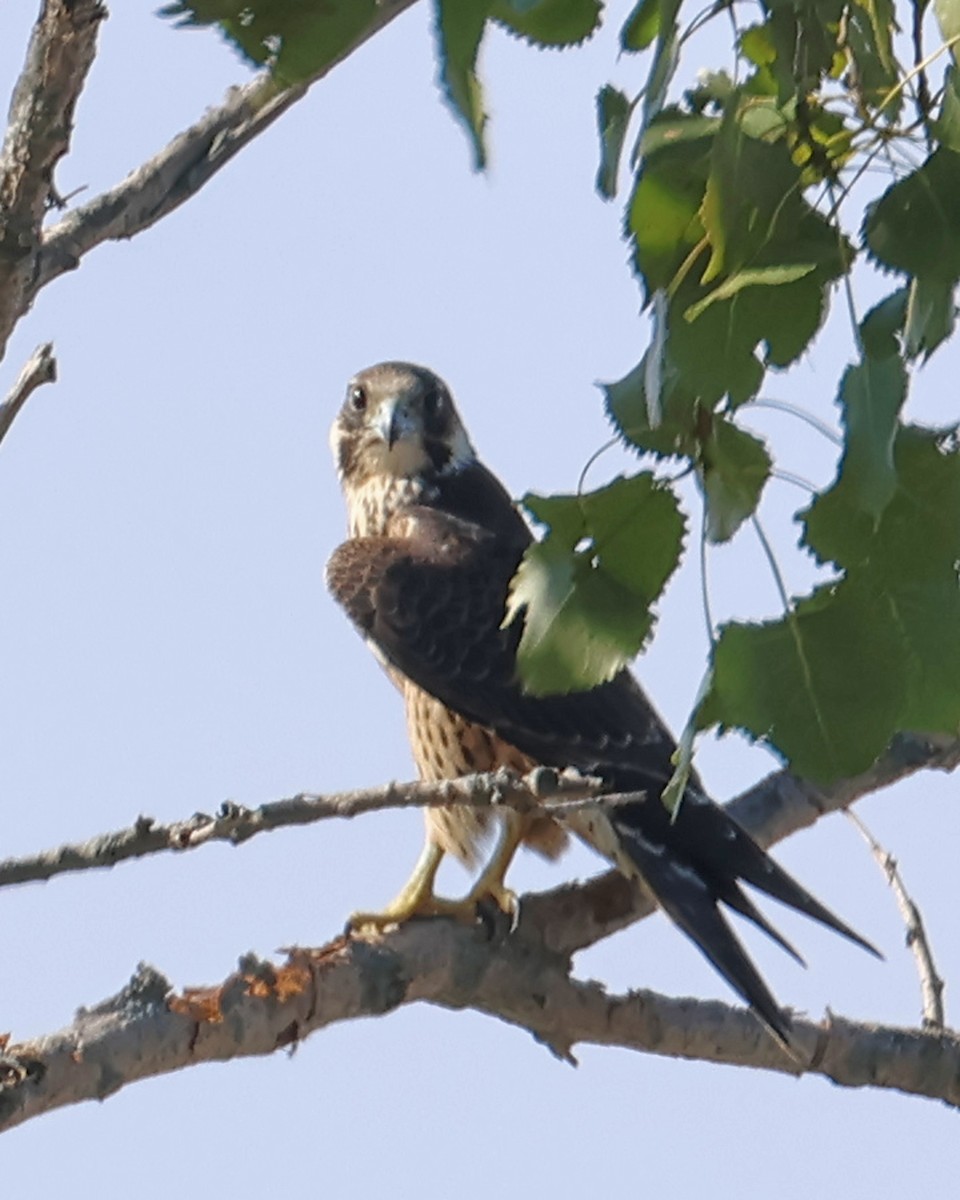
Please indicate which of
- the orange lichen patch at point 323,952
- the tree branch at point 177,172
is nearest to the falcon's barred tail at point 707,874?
the orange lichen patch at point 323,952

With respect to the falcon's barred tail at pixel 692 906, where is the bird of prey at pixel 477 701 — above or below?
above

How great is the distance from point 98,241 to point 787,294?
1864mm

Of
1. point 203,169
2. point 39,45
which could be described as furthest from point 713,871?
point 39,45

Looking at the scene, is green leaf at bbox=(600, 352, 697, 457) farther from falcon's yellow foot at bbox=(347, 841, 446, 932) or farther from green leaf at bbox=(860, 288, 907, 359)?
falcon's yellow foot at bbox=(347, 841, 446, 932)

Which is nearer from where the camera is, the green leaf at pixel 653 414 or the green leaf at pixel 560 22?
the green leaf at pixel 560 22

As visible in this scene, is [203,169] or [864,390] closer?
[864,390]

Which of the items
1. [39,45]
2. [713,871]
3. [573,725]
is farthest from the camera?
[573,725]

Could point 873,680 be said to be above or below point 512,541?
below

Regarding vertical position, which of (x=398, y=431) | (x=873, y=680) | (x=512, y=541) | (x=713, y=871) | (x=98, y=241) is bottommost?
(x=873, y=680)

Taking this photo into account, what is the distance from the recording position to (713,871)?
12.0ft

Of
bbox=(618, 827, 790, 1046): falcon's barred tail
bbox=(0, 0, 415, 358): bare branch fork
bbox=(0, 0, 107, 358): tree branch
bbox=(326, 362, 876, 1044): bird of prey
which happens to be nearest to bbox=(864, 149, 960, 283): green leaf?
bbox=(0, 0, 415, 358): bare branch fork

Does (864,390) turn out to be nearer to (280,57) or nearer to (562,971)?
(280,57)

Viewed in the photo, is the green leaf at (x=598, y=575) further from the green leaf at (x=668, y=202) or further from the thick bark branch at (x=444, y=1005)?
the thick bark branch at (x=444, y=1005)

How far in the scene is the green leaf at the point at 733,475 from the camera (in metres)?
1.20
